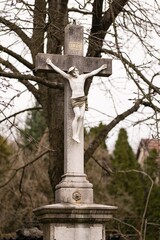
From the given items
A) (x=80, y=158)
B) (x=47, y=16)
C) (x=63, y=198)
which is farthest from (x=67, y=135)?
(x=47, y=16)

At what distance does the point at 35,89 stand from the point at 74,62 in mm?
3612

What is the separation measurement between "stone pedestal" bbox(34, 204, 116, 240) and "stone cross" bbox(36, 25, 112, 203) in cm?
18

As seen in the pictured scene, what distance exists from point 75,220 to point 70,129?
1155 millimetres

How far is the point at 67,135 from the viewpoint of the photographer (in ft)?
25.1

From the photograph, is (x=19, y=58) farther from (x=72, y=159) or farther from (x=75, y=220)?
(x=75, y=220)

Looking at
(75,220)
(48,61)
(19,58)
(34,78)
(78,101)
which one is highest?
(19,58)

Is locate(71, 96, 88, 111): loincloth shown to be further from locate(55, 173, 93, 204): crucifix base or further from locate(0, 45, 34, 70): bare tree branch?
locate(0, 45, 34, 70): bare tree branch

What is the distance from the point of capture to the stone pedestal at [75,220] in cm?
712

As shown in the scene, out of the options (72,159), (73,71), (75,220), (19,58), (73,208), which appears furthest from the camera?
(19,58)

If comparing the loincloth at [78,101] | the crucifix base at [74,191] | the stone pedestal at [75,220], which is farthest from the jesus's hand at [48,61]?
the stone pedestal at [75,220]

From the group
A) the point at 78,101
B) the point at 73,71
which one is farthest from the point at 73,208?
the point at 73,71

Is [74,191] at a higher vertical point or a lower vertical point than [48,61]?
lower

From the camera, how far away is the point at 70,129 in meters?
7.69

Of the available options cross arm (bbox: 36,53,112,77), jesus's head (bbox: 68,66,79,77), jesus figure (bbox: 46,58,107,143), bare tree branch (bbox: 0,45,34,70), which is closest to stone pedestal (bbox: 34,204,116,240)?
jesus figure (bbox: 46,58,107,143)
